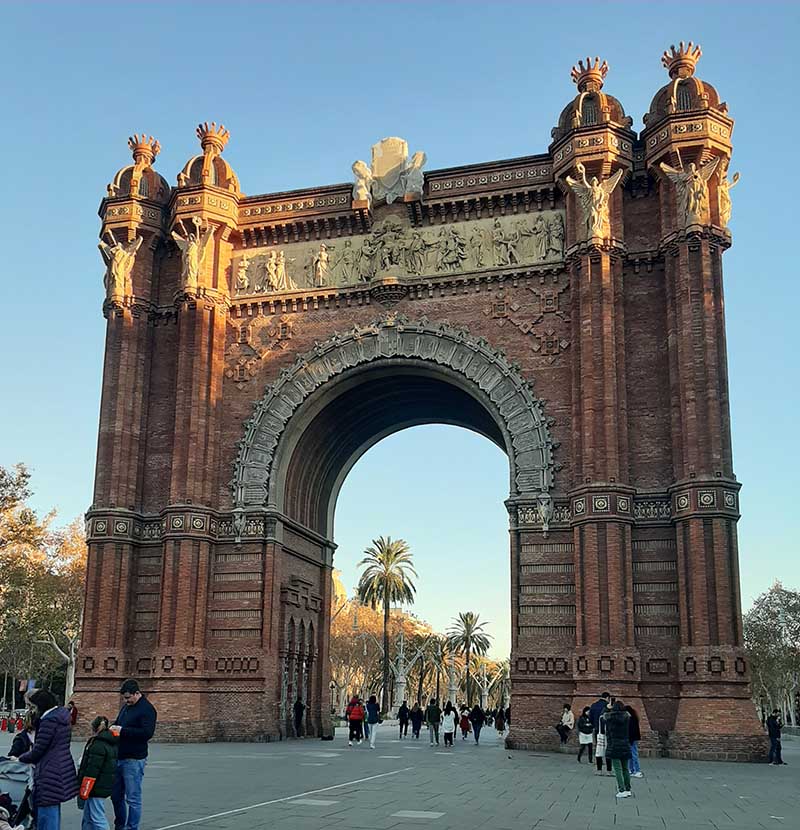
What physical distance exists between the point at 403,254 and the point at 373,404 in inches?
232

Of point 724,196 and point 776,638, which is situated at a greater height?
point 724,196

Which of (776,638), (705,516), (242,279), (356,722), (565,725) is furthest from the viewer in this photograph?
(776,638)

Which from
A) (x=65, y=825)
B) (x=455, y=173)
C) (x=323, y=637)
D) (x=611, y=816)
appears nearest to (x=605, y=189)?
(x=455, y=173)

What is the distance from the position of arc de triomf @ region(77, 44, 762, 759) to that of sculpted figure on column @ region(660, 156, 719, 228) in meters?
0.09

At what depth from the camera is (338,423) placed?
35969 mm

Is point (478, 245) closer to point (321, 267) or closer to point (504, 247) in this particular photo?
point (504, 247)

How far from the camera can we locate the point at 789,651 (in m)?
58.1

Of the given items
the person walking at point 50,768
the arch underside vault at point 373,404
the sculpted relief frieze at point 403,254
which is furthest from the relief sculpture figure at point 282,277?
the person walking at point 50,768

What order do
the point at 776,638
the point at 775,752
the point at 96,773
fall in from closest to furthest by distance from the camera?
the point at 96,773
the point at 775,752
the point at 776,638

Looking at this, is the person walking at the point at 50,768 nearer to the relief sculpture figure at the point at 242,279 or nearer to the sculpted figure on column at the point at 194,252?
the sculpted figure on column at the point at 194,252

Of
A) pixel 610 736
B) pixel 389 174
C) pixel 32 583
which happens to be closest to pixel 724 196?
pixel 389 174

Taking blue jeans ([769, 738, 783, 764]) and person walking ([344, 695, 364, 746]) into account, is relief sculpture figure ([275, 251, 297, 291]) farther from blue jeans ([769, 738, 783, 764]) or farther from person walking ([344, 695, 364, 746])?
blue jeans ([769, 738, 783, 764])

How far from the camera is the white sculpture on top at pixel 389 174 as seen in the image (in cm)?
3347

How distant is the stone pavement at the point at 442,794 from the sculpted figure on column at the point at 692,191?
15.2 m
